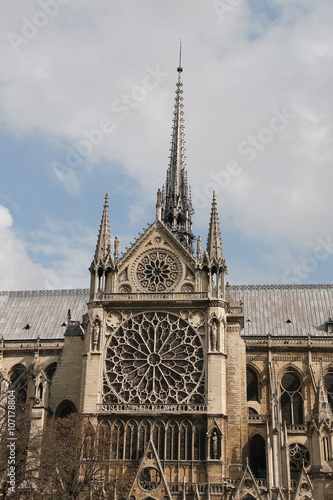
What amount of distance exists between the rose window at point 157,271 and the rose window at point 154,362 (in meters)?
1.98

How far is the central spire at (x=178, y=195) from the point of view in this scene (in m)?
60.6

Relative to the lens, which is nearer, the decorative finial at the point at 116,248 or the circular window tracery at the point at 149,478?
the circular window tracery at the point at 149,478

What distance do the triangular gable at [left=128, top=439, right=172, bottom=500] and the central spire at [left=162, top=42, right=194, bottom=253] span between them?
63.6 feet

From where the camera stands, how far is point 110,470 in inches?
1747

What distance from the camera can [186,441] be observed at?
44.5 m

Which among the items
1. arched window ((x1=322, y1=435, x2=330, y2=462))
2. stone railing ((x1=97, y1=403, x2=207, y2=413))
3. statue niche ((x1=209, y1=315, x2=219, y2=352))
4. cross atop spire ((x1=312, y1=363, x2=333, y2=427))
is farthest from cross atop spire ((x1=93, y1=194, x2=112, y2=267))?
arched window ((x1=322, y1=435, x2=330, y2=462))

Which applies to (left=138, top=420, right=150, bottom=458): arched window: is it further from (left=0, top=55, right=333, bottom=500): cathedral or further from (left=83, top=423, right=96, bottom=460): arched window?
(left=83, top=423, right=96, bottom=460): arched window

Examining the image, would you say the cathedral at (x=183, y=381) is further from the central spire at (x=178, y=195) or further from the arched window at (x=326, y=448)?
the central spire at (x=178, y=195)

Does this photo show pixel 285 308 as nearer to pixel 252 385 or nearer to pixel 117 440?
pixel 252 385

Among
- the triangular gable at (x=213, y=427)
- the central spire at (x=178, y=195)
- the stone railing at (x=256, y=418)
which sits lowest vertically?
the triangular gable at (x=213, y=427)

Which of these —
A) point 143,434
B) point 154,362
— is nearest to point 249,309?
point 154,362

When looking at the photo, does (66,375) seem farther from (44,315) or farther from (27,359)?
(44,315)

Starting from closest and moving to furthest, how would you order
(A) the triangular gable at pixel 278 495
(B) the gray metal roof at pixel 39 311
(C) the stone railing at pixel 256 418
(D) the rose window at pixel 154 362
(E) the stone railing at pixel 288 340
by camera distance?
(A) the triangular gable at pixel 278 495
(D) the rose window at pixel 154 362
(C) the stone railing at pixel 256 418
(E) the stone railing at pixel 288 340
(B) the gray metal roof at pixel 39 311

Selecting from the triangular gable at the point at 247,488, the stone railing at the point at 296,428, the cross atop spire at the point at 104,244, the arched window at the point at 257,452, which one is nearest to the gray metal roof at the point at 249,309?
the stone railing at the point at 296,428
